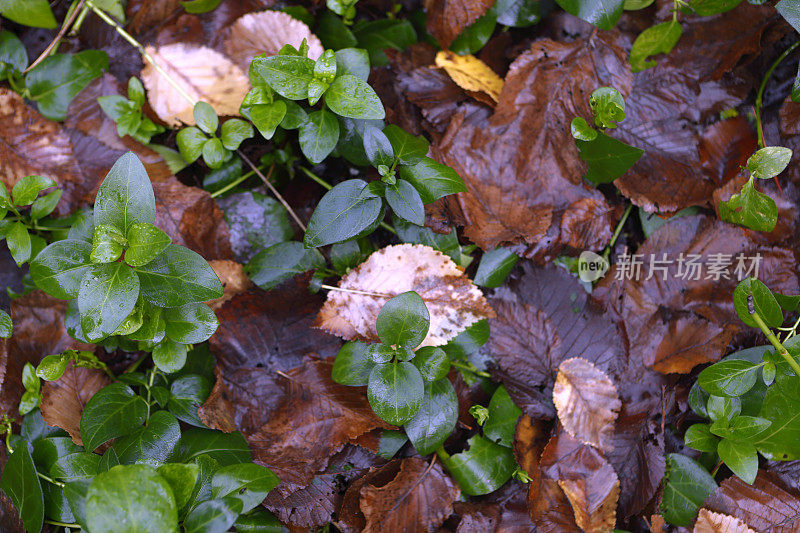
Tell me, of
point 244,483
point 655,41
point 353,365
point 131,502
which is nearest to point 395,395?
point 353,365

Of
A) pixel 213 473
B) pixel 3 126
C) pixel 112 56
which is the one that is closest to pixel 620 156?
pixel 213 473

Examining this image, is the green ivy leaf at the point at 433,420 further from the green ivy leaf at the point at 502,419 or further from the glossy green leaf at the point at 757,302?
the glossy green leaf at the point at 757,302

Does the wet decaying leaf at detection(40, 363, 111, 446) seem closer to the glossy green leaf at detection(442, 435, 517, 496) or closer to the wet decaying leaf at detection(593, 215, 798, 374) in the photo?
the glossy green leaf at detection(442, 435, 517, 496)

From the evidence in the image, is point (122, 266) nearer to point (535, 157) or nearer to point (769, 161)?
point (535, 157)

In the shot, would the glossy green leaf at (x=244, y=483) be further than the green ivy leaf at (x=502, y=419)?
No

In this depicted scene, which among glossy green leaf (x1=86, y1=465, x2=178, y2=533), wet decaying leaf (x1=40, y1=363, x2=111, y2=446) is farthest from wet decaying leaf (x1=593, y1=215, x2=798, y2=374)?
wet decaying leaf (x1=40, y1=363, x2=111, y2=446)

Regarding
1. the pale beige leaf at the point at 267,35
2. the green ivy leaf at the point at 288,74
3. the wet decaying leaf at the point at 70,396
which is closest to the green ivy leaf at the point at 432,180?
the green ivy leaf at the point at 288,74
